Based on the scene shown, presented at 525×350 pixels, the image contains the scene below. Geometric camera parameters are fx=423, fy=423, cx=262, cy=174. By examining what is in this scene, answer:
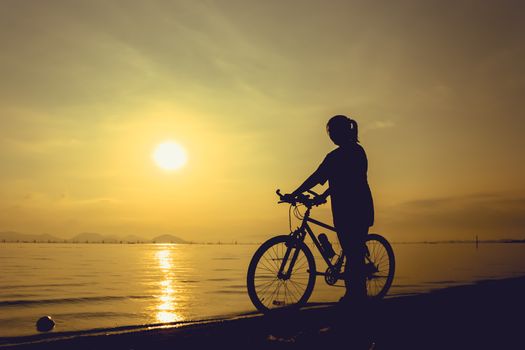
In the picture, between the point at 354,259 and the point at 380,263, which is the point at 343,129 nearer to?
the point at 354,259

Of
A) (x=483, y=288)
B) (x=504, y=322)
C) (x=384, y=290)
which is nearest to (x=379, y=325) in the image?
(x=504, y=322)

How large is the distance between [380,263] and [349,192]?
2.29 meters

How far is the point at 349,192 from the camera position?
7414mm

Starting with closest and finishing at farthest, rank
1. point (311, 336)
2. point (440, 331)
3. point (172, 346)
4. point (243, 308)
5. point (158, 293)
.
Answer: point (172, 346), point (311, 336), point (440, 331), point (243, 308), point (158, 293)

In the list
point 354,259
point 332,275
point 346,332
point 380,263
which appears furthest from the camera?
point 380,263

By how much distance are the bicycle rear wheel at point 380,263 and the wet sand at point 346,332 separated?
1.93m

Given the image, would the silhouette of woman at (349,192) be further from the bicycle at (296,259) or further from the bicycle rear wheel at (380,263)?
the bicycle rear wheel at (380,263)

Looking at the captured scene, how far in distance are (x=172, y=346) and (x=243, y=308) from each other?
10129 millimetres

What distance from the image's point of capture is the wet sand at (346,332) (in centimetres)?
429

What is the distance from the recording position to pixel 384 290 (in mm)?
8625

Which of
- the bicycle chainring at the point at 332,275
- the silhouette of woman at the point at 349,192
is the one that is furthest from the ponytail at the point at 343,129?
the bicycle chainring at the point at 332,275

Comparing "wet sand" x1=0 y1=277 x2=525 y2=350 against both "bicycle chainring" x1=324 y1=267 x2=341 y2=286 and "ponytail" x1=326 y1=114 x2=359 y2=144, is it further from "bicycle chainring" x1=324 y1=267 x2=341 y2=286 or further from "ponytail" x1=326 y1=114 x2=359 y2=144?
"ponytail" x1=326 y1=114 x2=359 y2=144

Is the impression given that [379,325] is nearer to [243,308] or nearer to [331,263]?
[331,263]

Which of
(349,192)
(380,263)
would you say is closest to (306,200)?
(349,192)
